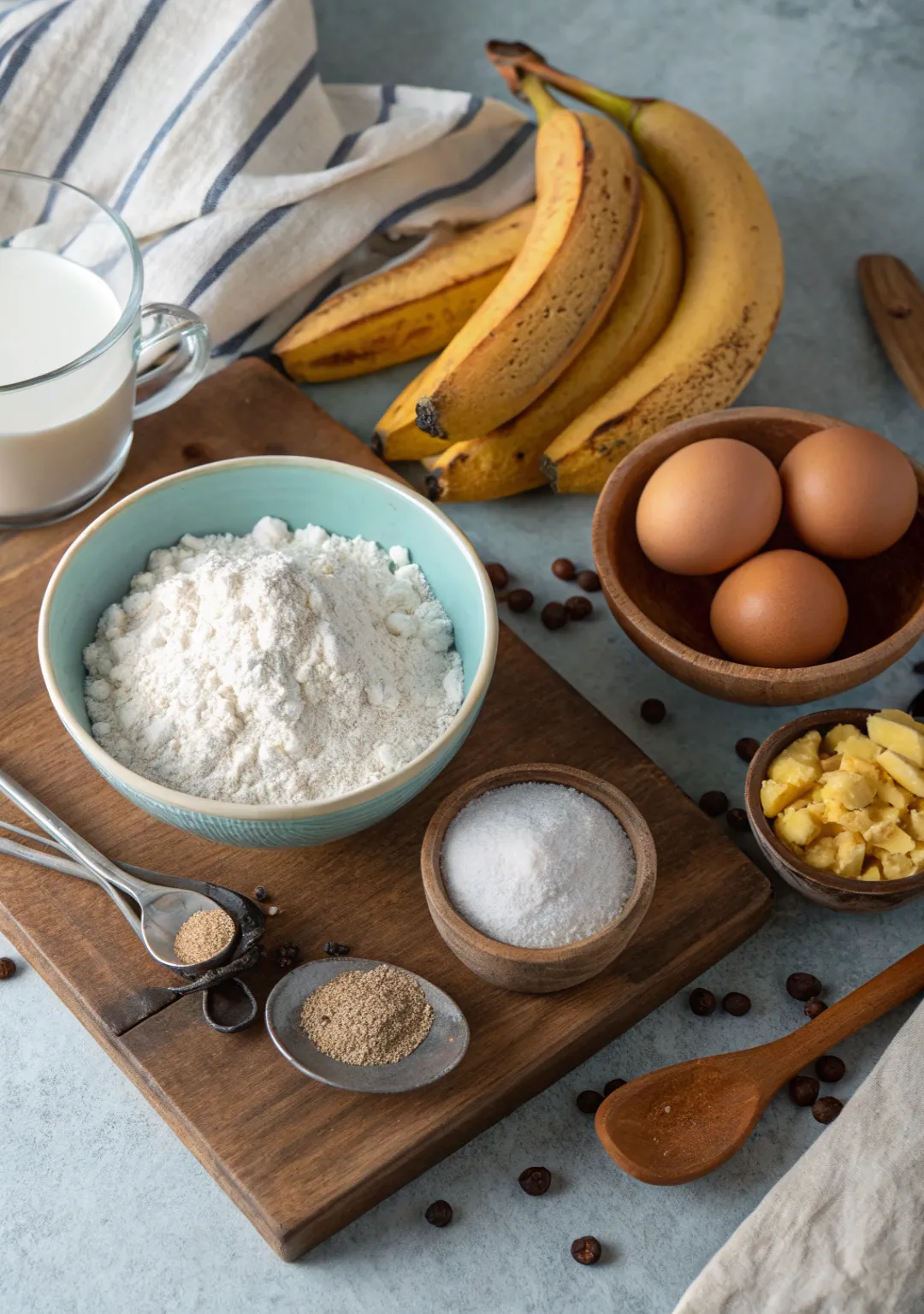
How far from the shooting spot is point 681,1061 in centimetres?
131

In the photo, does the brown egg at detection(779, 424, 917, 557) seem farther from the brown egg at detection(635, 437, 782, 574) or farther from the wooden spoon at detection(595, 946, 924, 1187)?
the wooden spoon at detection(595, 946, 924, 1187)

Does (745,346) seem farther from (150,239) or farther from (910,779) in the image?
(150,239)

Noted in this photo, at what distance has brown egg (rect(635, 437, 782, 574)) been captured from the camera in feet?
4.68

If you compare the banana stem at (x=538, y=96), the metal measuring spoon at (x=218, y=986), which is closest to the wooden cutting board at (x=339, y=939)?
the metal measuring spoon at (x=218, y=986)

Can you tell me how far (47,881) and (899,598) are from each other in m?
0.97

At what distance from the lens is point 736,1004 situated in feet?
4.47

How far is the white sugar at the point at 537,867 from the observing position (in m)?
1.24

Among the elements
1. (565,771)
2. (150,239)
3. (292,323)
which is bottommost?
(565,771)

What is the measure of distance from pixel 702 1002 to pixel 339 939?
0.37 metres

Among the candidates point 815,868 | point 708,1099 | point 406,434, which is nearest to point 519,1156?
point 708,1099

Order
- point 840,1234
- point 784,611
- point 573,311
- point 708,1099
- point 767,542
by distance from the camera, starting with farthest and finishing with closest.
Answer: point 573,311 < point 767,542 < point 784,611 < point 708,1099 < point 840,1234

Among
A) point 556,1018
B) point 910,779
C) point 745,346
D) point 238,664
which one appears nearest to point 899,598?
point 910,779

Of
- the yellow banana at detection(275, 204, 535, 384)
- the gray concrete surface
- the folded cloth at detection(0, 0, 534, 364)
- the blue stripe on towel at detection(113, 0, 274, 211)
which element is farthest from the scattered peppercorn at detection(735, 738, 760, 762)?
the blue stripe on towel at detection(113, 0, 274, 211)

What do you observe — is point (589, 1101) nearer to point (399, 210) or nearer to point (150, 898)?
point (150, 898)
